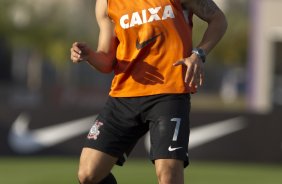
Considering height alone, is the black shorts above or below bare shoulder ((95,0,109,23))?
below

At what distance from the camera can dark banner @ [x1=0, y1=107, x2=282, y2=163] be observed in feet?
53.8

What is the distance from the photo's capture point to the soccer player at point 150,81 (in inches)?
263

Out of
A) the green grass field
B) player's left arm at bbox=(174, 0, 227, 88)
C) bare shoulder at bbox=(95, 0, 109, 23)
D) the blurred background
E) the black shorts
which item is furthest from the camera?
the blurred background

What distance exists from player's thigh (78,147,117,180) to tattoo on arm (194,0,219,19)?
128 centimetres

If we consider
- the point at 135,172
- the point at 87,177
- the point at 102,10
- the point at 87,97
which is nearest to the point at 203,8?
the point at 102,10

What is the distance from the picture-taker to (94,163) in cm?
692

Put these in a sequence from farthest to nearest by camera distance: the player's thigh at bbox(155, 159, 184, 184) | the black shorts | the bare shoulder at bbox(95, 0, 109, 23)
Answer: the bare shoulder at bbox(95, 0, 109, 23) < the black shorts < the player's thigh at bbox(155, 159, 184, 184)

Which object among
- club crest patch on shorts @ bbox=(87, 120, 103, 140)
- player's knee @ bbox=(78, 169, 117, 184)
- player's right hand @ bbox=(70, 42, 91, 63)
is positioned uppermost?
player's right hand @ bbox=(70, 42, 91, 63)

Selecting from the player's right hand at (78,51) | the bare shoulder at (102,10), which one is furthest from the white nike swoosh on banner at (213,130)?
the player's right hand at (78,51)

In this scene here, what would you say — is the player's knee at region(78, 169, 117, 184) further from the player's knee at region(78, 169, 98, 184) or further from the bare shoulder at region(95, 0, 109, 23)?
the bare shoulder at region(95, 0, 109, 23)

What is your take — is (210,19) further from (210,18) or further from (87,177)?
(87,177)

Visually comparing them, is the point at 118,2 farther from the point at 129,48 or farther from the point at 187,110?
the point at 187,110

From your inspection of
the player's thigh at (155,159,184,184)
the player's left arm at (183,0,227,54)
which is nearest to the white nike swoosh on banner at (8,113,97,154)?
the player's left arm at (183,0,227,54)

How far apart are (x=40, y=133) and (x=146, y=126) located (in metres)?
9.82
